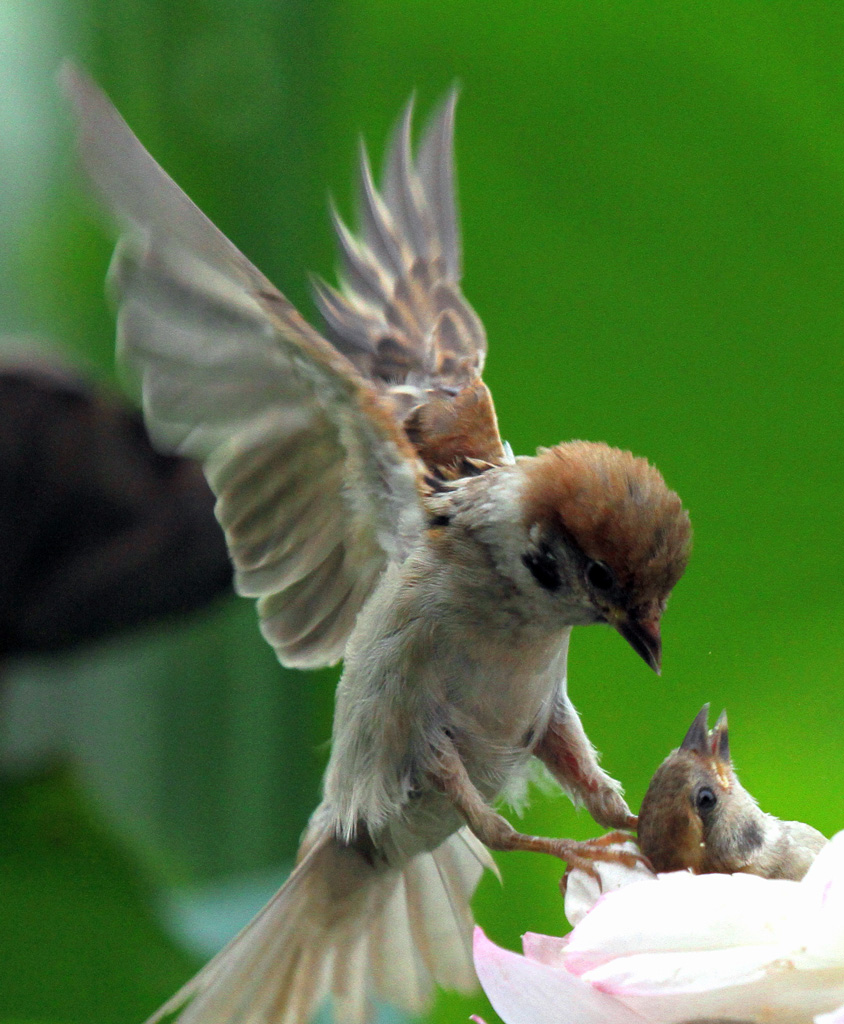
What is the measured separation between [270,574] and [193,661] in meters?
1.06

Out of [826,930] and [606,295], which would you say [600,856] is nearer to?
[826,930]

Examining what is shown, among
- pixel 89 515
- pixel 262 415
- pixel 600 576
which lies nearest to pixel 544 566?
pixel 600 576

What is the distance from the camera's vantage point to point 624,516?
332 millimetres

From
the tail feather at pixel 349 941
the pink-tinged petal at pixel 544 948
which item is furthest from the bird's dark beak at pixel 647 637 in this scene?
the tail feather at pixel 349 941

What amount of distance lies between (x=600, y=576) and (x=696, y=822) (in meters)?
0.09

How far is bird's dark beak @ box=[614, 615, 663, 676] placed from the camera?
0.33 m

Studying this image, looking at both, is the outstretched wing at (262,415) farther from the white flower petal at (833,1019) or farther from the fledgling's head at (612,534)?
the white flower petal at (833,1019)

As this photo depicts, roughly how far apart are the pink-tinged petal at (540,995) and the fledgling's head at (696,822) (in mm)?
65

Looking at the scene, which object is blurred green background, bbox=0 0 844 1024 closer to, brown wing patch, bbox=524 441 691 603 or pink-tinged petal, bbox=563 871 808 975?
brown wing patch, bbox=524 441 691 603

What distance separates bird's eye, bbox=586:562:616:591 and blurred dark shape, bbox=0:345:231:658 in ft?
1.96

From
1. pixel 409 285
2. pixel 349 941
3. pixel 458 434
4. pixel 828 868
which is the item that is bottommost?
pixel 349 941

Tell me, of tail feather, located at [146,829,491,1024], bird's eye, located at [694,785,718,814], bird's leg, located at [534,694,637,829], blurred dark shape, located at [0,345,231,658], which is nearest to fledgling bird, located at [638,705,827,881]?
bird's eye, located at [694,785,718,814]

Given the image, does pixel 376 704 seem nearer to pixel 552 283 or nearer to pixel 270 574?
pixel 270 574

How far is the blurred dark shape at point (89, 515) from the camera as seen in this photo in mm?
884
